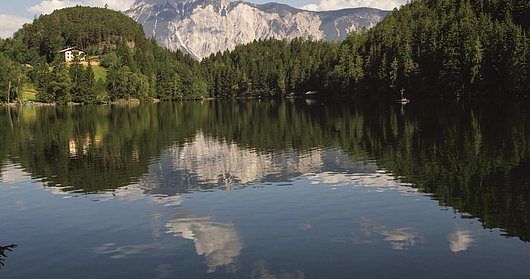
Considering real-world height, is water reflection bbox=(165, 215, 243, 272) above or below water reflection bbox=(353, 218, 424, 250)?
above

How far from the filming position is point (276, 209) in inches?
1363

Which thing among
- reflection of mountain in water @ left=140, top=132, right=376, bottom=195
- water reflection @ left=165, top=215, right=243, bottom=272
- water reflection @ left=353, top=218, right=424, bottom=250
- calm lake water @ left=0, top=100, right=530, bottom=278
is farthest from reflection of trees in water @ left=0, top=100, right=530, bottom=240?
water reflection @ left=165, top=215, right=243, bottom=272

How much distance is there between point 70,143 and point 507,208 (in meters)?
63.8

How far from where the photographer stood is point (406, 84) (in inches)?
7495

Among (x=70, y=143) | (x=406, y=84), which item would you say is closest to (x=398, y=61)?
(x=406, y=84)

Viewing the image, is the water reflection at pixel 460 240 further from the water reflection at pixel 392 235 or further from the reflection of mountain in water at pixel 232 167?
the reflection of mountain in water at pixel 232 167

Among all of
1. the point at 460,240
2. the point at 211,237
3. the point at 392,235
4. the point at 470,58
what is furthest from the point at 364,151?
the point at 470,58

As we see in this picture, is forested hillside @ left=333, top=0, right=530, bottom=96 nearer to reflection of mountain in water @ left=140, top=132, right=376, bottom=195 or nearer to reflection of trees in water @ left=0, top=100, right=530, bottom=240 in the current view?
reflection of trees in water @ left=0, top=100, right=530, bottom=240

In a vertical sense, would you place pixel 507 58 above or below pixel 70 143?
above

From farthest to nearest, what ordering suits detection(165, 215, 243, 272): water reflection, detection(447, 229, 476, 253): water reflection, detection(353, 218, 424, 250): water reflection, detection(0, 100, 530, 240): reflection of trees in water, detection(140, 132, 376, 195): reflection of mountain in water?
1. detection(140, 132, 376, 195): reflection of mountain in water
2. detection(0, 100, 530, 240): reflection of trees in water
3. detection(353, 218, 424, 250): water reflection
4. detection(447, 229, 476, 253): water reflection
5. detection(165, 215, 243, 272): water reflection

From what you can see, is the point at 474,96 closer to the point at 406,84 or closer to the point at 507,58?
the point at 507,58

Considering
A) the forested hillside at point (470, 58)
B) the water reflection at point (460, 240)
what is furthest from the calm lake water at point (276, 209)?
the forested hillside at point (470, 58)

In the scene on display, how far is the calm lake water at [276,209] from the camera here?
78.5ft

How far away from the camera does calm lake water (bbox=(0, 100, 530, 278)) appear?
2392cm
